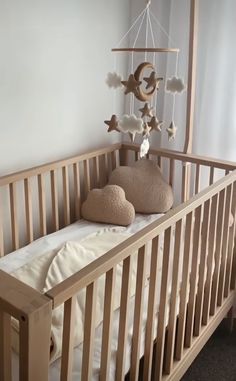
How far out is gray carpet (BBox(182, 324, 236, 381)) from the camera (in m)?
1.88

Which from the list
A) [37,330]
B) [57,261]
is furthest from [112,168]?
[37,330]

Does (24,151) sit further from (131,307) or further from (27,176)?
(131,307)

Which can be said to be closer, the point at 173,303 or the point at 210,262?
the point at 173,303

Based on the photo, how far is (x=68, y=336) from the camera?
1.04m

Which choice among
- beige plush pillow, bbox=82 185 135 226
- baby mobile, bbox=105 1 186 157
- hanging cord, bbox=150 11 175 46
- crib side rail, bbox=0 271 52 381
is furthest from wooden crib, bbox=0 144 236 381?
hanging cord, bbox=150 11 175 46

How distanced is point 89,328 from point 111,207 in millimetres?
1001

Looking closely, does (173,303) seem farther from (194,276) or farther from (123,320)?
(123,320)

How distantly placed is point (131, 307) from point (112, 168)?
3.28 feet

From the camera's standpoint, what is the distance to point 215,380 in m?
1.85

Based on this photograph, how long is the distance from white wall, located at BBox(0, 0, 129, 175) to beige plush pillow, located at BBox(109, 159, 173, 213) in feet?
0.93

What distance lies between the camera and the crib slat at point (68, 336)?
3.34ft

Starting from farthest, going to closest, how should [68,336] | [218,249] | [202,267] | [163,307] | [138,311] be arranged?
[218,249] → [202,267] → [163,307] → [138,311] → [68,336]

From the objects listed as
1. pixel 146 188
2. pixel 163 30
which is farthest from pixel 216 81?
pixel 146 188

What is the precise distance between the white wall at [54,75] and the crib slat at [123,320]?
0.92 m
